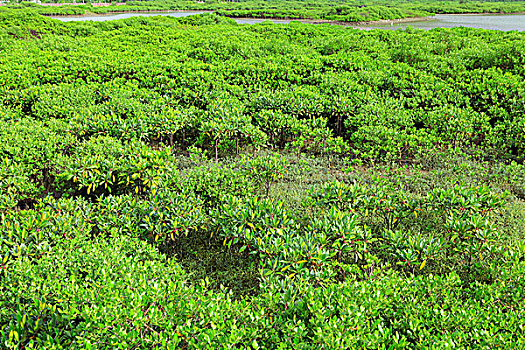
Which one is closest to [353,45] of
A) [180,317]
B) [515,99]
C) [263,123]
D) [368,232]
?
[515,99]

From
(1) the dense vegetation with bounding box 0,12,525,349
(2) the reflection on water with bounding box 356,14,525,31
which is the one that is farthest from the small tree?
(2) the reflection on water with bounding box 356,14,525,31

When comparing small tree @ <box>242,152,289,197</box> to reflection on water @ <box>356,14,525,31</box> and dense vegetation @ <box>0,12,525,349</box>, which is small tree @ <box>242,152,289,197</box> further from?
reflection on water @ <box>356,14,525,31</box>

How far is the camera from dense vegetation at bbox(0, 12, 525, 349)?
3.04 m

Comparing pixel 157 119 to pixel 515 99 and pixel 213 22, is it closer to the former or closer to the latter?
pixel 515 99

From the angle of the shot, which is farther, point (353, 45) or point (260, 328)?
point (353, 45)

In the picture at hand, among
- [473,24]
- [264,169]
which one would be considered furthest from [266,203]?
[473,24]

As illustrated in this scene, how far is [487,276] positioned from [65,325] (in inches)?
176

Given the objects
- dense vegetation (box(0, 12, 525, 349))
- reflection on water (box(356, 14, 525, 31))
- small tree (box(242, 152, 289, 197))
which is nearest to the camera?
dense vegetation (box(0, 12, 525, 349))

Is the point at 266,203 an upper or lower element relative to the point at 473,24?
lower

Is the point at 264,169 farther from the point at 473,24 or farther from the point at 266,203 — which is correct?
the point at 473,24

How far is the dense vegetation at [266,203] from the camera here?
3037 mm

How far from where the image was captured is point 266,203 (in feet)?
14.7

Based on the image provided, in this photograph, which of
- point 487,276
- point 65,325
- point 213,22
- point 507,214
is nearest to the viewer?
point 65,325

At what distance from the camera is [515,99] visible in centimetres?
760
